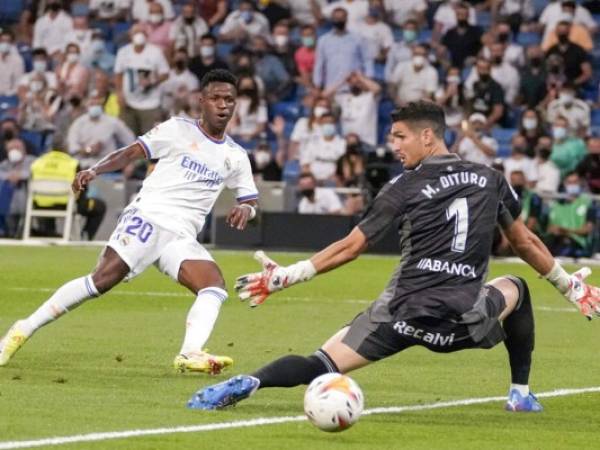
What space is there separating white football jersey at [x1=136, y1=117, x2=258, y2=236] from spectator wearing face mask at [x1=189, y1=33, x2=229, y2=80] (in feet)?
56.6

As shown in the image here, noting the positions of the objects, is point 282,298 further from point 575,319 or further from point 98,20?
point 98,20

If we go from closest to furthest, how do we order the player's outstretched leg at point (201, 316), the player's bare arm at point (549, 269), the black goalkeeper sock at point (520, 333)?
the player's bare arm at point (549, 269), the black goalkeeper sock at point (520, 333), the player's outstretched leg at point (201, 316)

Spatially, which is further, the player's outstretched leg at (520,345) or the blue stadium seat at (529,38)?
the blue stadium seat at (529,38)

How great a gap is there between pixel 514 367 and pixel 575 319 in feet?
23.6

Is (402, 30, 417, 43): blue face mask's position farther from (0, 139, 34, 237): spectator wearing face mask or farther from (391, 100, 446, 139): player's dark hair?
(391, 100, 446, 139): player's dark hair

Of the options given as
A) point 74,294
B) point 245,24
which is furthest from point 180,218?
point 245,24

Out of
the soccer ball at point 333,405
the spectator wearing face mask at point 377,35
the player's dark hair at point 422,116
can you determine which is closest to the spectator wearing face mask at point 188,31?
the spectator wearing face mask at point 377,35

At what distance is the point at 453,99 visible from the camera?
87.6ft

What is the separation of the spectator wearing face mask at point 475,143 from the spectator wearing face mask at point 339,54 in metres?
2.60

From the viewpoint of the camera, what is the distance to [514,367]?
9.45 meters

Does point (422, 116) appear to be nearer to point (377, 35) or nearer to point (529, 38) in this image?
point (529, 38)

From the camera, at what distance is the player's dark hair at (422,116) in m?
8.77

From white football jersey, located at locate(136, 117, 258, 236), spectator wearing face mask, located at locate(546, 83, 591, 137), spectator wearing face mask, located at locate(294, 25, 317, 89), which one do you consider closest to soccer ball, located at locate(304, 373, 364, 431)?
white football jersey, located at locate(136, 117, 258, 236)

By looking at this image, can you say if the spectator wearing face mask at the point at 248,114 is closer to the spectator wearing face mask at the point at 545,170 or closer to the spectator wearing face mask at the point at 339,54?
the spectator wearing face mask at the point at 339,54
